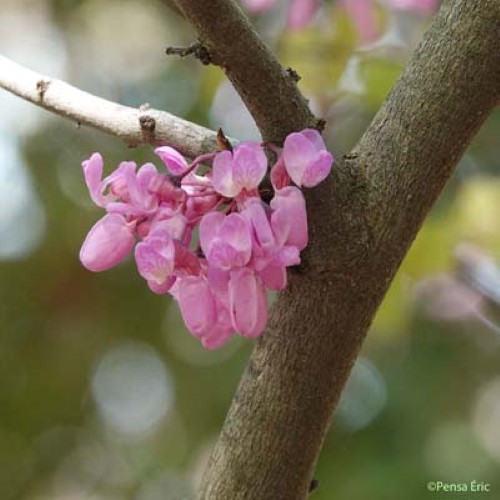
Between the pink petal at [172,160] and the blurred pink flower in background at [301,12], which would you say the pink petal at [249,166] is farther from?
the blurred pink flower in background at [301,12]

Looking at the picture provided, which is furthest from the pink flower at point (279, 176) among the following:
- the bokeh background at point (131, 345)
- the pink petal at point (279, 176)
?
the bokeh background at point (131, 345)

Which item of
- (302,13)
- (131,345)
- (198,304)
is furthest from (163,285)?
(131,345)

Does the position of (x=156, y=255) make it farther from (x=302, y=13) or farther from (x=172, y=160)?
(x=302, y=13)

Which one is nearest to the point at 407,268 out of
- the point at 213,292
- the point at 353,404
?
the point at 353,404

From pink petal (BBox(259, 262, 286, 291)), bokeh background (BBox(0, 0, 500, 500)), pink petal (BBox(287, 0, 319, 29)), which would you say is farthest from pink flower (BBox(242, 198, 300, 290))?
bokeh background (BBox(0, 0, 500, 500))

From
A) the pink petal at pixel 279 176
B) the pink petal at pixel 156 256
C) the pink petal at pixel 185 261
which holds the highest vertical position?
the pink petal at pixel 279 176

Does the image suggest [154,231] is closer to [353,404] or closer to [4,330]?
[353,404]

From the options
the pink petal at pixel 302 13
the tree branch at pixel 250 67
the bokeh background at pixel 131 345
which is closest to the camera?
the tree branch at pixel 250 67

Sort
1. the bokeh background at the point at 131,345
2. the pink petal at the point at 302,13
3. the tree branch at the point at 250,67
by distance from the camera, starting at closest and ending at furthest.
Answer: the tree branch at the point at 250,67 < the pink petal at the point at 302,13 < the bokeh background at the point at 131,345
